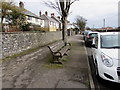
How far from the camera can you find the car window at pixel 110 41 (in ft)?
15.3

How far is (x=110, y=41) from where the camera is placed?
4902mm

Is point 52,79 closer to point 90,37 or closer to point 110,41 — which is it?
point 110,41

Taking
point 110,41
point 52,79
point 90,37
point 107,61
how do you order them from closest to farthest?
point 107,61 → point 52,79 → point 110,41 → point 90,37

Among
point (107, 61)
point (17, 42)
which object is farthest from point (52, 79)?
point (17, 42)

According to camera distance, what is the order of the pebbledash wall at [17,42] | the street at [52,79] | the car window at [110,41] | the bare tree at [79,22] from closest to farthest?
the street at [52,79], the car window at [110,41], the pebbledash wall at [17,42], the bare tree at [79,22]

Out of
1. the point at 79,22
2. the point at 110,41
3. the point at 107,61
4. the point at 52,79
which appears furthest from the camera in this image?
the point at 79,22

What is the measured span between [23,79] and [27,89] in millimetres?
819

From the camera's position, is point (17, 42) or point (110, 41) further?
point (17, 42)

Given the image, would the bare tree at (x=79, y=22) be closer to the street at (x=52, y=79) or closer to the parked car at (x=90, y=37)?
the parked car at (x=90, y=37)

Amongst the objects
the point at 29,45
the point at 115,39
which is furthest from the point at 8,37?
the point at 115,39

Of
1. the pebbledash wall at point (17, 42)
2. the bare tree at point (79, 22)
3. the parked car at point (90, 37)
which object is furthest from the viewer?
the bare tree at point (79, 22)

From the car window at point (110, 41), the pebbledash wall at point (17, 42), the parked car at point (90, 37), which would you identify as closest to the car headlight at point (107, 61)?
Answer: the car window at point (110, 41)

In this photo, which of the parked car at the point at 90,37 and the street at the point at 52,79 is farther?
the parked car at the point at 90,37

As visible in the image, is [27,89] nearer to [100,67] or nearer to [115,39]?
[100,67]
